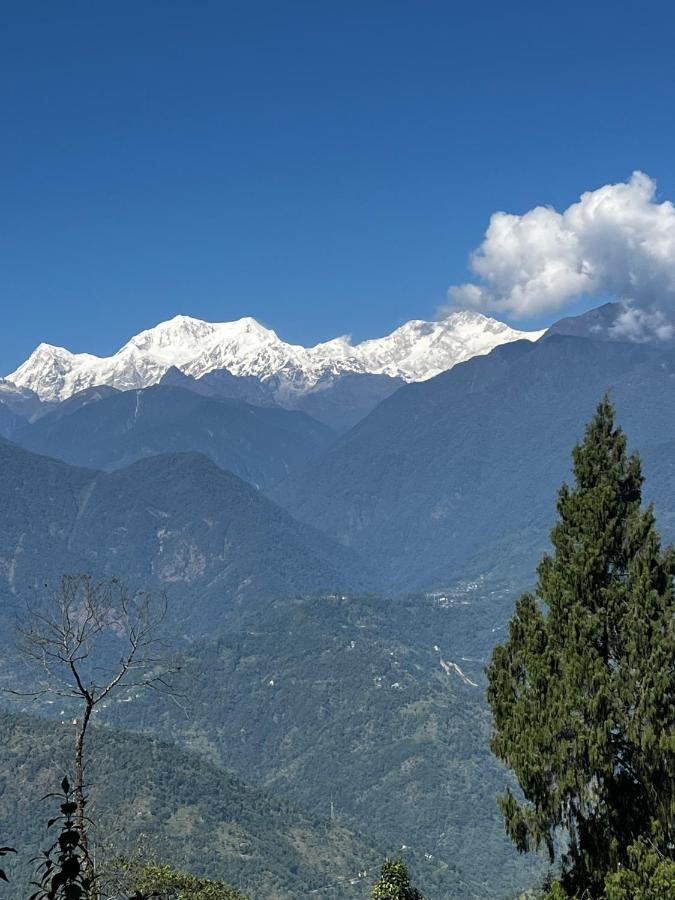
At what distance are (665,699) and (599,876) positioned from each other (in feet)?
17.0

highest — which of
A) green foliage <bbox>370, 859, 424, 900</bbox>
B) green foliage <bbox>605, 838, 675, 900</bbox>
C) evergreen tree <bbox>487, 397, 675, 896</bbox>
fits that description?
evergreen tree <bbox>487, 397, 675, 896</bbox>

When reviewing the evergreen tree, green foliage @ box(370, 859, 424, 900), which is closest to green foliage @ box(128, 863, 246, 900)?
green foliage @ box(370, 859, 424, 900)

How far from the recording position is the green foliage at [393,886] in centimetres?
5581

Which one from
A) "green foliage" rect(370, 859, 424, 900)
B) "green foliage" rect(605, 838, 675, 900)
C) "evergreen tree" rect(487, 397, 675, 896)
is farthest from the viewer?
"green foliage" rect(370, 859, 424, 900)

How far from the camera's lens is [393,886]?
2240 inches

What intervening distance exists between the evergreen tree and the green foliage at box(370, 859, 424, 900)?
94.0 feet

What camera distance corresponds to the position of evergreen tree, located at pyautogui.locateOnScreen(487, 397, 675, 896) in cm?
2691

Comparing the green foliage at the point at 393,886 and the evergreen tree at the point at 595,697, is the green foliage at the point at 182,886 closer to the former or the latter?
the green foliage at the point at 393,886

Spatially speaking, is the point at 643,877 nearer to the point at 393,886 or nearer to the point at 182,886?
the point at 393,886

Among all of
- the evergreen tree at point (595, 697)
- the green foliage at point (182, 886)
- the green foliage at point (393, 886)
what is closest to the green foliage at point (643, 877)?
the evergreen tree at point (595, 697)

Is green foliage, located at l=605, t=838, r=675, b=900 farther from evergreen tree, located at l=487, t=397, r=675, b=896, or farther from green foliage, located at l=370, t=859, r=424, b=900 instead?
green foliage, located at l=370, t=859, r=424, b=900

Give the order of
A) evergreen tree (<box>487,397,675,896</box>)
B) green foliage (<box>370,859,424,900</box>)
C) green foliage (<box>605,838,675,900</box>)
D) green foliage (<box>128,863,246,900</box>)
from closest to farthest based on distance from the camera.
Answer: green foliage (<box>605,838,675,900</box>) < evergreen tree (<box>487,397,675,896</box>) < green foliage (<box>128,863,246,900</box>) < green foliage (<box>370,859,424,900</box>)

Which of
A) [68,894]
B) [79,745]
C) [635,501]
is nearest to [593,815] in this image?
[635,501]

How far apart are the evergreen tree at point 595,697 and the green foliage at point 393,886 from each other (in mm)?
28656
